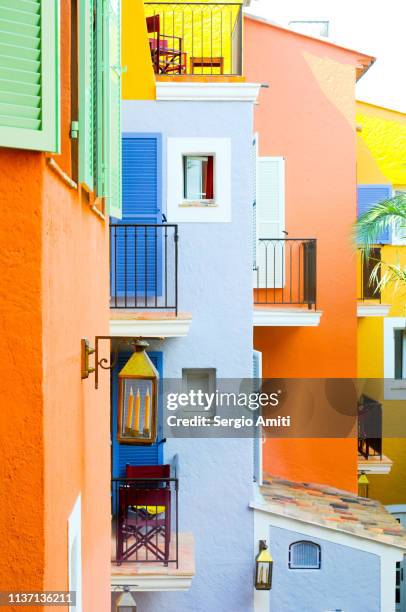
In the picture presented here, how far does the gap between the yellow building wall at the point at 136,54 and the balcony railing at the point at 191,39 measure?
1.54 m

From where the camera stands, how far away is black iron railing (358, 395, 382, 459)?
56.5ft

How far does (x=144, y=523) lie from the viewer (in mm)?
11562

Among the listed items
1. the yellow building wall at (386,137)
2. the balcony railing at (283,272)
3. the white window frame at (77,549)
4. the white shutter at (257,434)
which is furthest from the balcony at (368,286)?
the white window frame at (77,549)

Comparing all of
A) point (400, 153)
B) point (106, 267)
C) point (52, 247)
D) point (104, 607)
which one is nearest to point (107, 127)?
point (106, 267)

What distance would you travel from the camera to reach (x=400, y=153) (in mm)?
20609

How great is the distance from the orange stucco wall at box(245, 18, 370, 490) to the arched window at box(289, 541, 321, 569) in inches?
125

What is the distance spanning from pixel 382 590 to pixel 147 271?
5290 millimetres

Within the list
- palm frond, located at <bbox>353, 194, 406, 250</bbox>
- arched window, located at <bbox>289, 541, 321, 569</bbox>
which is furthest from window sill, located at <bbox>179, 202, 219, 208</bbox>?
arched window, located at <bbox>289, 541, 321, 569</bbox>

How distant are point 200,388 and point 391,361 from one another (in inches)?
328

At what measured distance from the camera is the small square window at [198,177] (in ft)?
42.5

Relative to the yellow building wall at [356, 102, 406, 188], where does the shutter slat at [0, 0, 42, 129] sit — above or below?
below

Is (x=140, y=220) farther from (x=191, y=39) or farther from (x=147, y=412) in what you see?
(x=147, y=412)

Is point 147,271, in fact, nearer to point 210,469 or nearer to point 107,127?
point 210,469

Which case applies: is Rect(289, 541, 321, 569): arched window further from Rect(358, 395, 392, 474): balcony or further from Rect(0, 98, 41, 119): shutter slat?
Rect(0, 98, 41, 119): shutter slat
